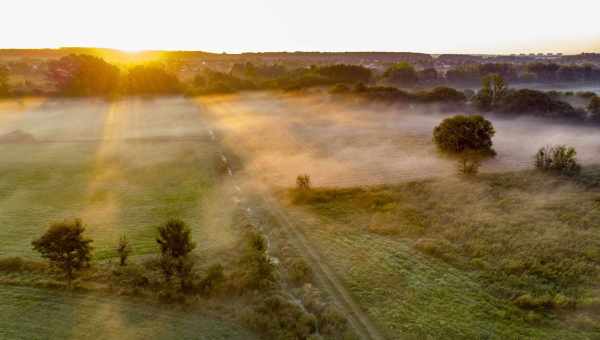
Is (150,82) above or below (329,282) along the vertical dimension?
above

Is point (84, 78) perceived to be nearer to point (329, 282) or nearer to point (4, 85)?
point (4, 85)

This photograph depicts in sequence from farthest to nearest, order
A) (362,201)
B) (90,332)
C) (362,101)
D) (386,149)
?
(362,101) → (386,149) → (362,201) → (90,332)

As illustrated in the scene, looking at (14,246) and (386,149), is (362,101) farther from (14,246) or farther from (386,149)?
(14,246)

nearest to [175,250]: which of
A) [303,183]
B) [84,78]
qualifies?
[303,183]

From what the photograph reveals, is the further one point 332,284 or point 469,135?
point 469,135

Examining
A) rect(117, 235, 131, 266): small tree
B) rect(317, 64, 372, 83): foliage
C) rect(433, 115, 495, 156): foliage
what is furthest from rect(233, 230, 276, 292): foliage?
rect(317, 64, 372, 83): foliage

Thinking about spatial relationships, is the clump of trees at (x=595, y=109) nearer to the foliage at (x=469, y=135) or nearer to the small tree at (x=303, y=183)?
the foliage at (x=469, y=135)

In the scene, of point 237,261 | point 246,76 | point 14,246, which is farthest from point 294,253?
point 246,76

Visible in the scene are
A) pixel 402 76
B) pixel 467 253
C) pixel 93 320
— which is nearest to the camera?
pixel 93 320
